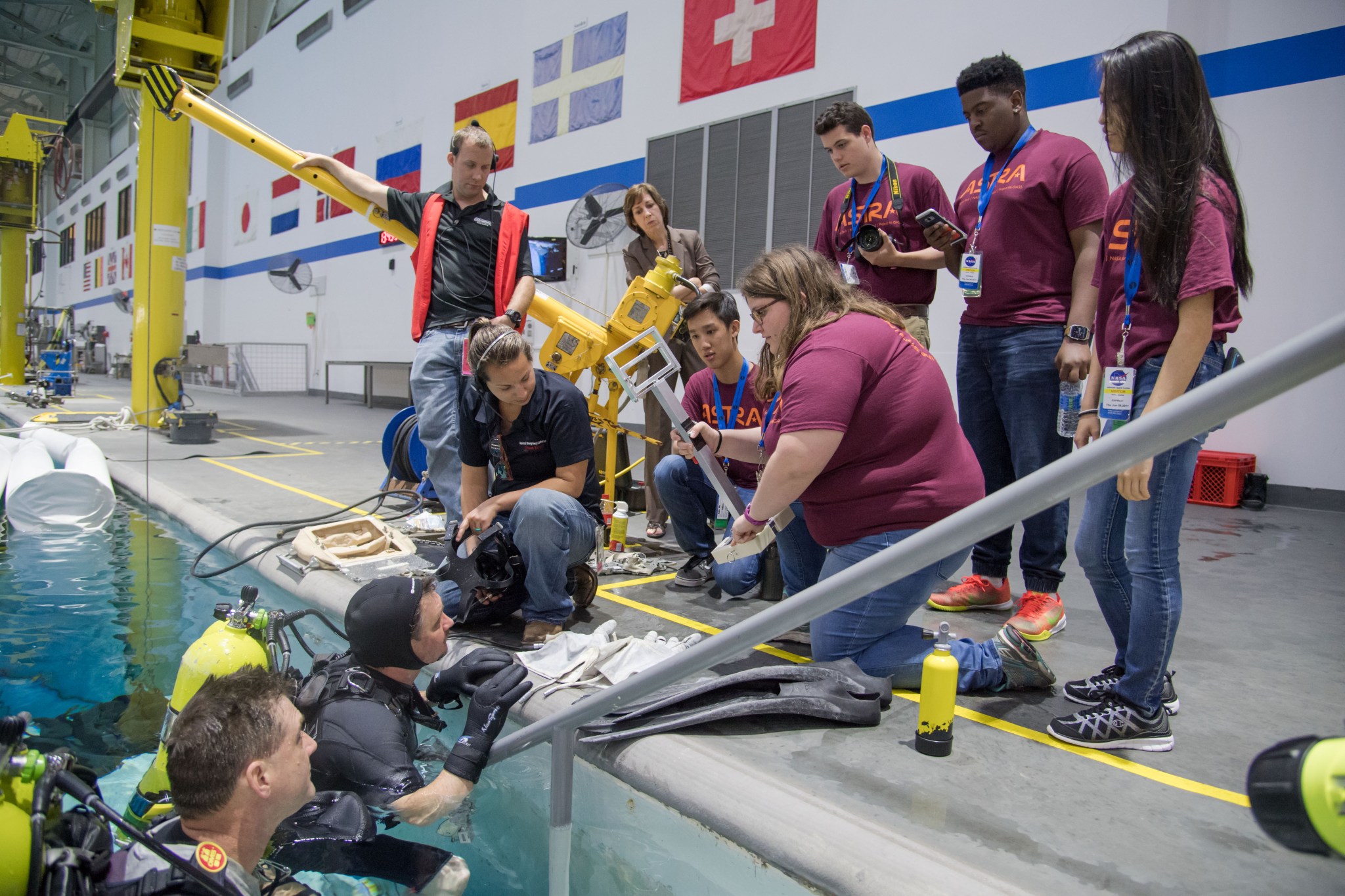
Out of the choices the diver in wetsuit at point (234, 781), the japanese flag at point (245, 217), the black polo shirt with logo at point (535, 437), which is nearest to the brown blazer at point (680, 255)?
the black polo shirt with logo at point (535, 437)

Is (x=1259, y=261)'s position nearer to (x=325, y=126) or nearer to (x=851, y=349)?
(x=851, y=349)

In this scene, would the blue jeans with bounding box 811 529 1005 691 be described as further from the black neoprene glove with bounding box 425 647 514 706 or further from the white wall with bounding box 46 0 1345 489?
the white wall with bounding box 46 0 1345 489

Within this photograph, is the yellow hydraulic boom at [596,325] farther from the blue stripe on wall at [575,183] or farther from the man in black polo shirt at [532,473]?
the blue stripe on wall at [575,183]

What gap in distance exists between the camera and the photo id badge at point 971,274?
2.82 metres

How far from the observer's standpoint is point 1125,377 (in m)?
1.92

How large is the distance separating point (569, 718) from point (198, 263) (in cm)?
2538

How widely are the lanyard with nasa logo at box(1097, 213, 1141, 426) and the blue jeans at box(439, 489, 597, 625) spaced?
1.61 meters

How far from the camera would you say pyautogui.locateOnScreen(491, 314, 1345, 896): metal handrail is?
86cm

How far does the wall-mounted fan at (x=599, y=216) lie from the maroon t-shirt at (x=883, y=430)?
246 inches

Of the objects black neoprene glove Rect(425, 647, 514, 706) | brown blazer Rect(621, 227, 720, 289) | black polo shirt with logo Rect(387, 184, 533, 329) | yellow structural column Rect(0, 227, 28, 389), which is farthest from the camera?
yellow structural column Rect(0, 227, 28, 389)

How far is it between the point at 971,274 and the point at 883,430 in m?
0.99

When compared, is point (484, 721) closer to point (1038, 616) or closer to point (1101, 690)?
point (1101, 690)

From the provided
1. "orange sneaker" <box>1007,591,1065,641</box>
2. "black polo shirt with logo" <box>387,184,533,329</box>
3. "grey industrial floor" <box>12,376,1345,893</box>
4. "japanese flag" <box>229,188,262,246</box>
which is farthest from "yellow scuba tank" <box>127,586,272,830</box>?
"japanese flag" <box>229,188,262,246</box>

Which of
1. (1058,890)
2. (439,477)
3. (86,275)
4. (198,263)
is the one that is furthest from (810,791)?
(86,275)
